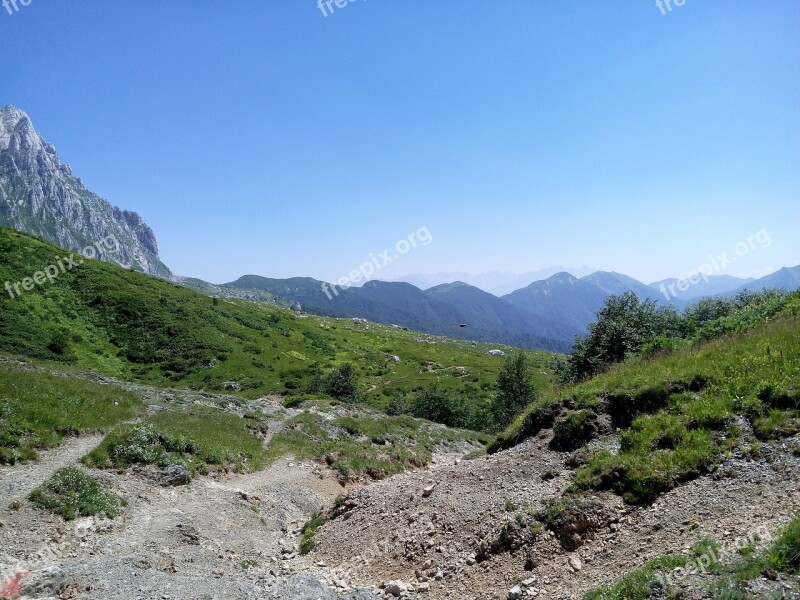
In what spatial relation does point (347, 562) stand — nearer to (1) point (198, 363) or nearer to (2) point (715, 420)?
(2) point (715, 420)

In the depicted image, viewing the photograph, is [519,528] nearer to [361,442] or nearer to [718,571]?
[718,571]

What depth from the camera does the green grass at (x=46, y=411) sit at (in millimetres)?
17781

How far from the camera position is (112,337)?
209ft

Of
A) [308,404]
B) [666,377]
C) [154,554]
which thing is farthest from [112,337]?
[666,377]

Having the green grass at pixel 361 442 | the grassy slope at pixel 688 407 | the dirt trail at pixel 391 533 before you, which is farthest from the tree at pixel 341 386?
the grassy slope at pixel 688 407

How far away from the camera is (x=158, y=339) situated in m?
66.9

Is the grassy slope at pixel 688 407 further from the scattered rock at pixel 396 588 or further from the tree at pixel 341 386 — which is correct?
the tree at pixel 341 386

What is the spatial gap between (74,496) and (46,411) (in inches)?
353

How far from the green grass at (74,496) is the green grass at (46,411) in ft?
11.0

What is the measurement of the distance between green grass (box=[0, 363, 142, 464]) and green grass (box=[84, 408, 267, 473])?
1.77 meters

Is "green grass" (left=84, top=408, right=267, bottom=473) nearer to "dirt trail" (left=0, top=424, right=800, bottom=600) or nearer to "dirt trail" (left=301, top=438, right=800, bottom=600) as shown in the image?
"dirt trail" (left=0, top=424, right=800, bottom=600)

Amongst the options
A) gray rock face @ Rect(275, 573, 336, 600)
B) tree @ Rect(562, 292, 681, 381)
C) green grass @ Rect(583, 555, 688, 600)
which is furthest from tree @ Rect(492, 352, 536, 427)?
green grass @ Rect(583, 555, 688, 600)

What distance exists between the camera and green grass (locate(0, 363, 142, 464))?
17.8m

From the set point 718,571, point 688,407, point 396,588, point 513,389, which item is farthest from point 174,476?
point 513,389
